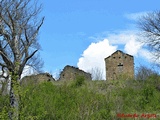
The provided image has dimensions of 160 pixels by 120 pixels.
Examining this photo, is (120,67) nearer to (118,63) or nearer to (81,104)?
(118,63)

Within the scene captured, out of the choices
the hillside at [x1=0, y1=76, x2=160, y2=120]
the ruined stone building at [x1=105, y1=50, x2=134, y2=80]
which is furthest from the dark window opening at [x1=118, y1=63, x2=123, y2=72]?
the hillside at [x1=0, y1=76, x2=160, y2=120]

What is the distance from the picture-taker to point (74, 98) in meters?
20.8

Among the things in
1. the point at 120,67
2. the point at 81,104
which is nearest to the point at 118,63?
the point at 120,67

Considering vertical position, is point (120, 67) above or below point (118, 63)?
below

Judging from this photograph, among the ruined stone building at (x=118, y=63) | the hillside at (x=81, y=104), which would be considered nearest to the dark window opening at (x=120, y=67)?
the ruined stone building at (x=118, y=63)

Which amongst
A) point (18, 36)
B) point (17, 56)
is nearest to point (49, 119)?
point (17, 56)

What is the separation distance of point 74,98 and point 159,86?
38.6ft

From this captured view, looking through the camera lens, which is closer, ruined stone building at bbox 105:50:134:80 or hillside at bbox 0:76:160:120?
hillside at bbox 0:76:160:120

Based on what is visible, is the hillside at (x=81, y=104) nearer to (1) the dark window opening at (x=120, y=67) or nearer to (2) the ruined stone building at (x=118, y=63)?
(2) the ruined stone building at (x=118, y=63)

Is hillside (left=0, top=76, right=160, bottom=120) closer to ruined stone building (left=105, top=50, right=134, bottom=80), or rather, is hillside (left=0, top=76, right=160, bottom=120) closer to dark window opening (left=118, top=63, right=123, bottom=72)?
ruined stone building (left=105, top=50, right=134, bottom=80)

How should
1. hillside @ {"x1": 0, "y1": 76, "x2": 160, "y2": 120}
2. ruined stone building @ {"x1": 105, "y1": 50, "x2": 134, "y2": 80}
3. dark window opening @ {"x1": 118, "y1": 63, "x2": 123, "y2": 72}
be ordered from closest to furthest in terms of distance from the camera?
hillside @ {"x1": 0, "y1": 76, "x2": 160, "y2": 120}, ruined stone building @ {"x1": 105, "y1": 50, "x2": 134, "y2": 80}, dark window opening @ {"x1": 118, "y1": 63, "x2": 123, "y2": 72}

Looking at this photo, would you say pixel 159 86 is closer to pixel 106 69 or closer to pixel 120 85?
pixel 120 85

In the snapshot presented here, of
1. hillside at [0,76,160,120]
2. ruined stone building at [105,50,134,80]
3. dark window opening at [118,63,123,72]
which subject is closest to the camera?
hillside at [0,76,160,120]

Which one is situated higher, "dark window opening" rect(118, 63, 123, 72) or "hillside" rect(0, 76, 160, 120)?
"dark window opening" rect(118, 63, 123, 72)
